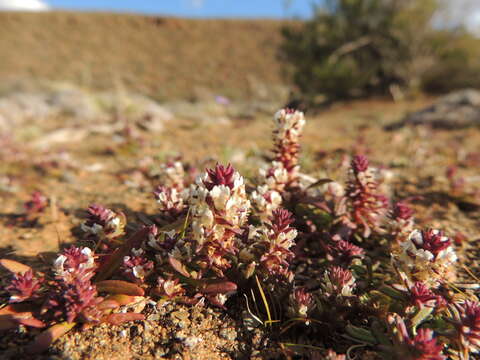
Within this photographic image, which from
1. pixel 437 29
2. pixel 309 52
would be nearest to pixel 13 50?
pixel 309 52

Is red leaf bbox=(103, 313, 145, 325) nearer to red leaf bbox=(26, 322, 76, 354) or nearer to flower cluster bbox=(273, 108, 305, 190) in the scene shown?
red leaf bbox=(26, 322, 76, 354)

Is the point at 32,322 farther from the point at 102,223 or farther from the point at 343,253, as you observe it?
the point at 343,253

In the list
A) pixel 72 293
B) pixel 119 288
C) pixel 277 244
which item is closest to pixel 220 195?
pixel 277 244

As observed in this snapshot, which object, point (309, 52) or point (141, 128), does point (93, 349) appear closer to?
point (141, 128)

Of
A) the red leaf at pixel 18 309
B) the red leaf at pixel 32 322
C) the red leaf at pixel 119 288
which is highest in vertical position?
the red leaf at pixel 119 288

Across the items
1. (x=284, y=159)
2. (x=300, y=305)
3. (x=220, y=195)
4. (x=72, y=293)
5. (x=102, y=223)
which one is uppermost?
(x=284, y=159)

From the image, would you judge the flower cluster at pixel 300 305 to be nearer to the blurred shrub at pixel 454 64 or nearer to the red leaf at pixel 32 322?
the red leaf at pixel 32 322

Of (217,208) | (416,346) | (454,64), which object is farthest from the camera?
(454,64)

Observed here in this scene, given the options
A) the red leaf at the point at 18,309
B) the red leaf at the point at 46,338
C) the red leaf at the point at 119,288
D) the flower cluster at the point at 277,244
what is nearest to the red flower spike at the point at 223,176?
the flower cluster at the point at 277,244
